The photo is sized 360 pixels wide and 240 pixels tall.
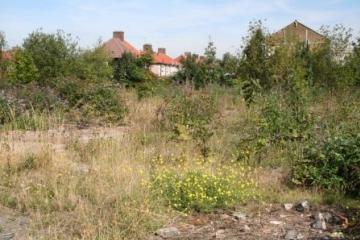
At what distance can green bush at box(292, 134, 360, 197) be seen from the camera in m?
5.77

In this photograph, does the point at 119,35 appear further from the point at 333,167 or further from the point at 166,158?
the point at 333,167

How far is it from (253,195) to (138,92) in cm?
1110

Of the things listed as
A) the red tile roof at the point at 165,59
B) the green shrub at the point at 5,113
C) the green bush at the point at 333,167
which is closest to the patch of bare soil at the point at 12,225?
the green bush at the point at 333,167

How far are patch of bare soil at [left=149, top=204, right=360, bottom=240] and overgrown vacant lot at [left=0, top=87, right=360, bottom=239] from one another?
0.02 metres

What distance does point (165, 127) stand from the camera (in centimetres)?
1006

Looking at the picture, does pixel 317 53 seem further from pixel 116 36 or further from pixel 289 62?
pixel 116 36

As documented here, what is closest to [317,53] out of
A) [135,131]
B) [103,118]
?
[103,118]

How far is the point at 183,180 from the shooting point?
5.51 meters

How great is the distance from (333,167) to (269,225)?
1582 mm

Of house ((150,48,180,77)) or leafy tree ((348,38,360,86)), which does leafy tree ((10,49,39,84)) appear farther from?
house ((150,48,180,77))

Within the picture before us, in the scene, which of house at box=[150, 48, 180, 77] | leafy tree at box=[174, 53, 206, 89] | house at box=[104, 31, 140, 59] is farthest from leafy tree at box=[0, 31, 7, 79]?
house at box=[150, 48, 180, 77]

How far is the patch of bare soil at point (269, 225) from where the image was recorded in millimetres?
4461

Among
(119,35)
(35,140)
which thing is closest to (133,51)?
(119,35)

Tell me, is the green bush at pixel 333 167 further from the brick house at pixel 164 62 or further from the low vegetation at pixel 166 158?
the brick house at pixel 164 62
